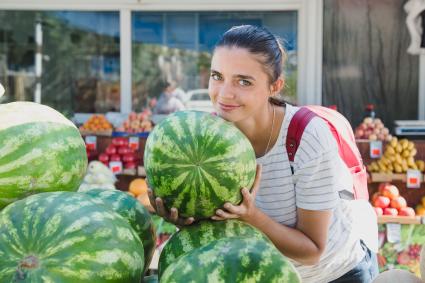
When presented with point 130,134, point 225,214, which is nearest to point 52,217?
point 225,214

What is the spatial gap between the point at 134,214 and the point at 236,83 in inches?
22.8

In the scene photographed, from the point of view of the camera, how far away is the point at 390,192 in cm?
482

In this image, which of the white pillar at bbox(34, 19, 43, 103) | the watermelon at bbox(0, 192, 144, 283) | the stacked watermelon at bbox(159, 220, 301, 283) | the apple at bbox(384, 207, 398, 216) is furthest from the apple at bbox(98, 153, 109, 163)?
the stacked watermelon at bbox(159, 220, 301, 283)

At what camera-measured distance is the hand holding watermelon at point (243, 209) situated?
1342 mm

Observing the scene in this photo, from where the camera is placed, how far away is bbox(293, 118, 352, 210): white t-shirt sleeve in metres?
1.72

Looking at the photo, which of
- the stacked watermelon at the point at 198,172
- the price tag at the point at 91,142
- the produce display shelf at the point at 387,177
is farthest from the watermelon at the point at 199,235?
the price tag at the point at 91,142

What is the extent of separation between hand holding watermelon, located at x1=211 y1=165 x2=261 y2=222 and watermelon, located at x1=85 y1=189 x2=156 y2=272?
0.56 feet

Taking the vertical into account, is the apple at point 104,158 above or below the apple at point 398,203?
above

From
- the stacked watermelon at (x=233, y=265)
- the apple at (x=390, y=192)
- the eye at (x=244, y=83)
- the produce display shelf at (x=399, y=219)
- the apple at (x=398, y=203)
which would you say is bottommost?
the produce display shelf at (x=399, y=219)

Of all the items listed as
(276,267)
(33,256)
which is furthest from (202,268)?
(33,256)

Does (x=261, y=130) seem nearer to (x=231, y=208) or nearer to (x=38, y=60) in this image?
(x=231, y=208)

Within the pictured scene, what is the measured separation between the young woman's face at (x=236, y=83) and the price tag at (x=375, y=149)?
11.9 feet

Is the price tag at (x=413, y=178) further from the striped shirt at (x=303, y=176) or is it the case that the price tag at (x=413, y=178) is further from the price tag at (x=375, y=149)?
the striped shirt at (x=303, y=176)

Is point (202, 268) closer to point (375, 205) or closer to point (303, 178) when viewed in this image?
point (303, 178)
